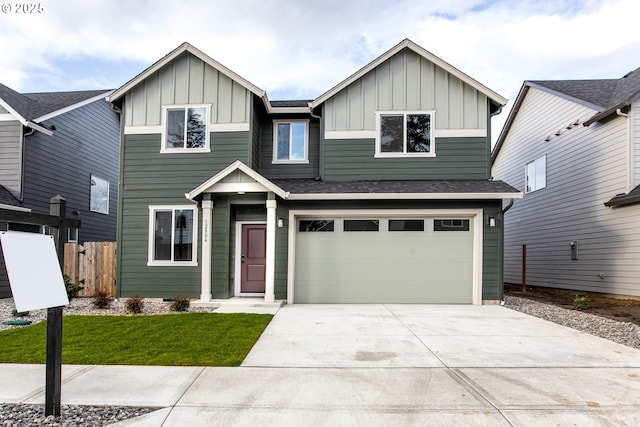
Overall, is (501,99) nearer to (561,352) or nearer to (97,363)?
(561,352)

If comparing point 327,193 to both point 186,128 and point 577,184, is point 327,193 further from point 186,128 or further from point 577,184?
point 577,184

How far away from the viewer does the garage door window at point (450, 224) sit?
31.6ft

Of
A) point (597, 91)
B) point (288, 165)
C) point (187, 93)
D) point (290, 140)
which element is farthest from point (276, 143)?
point (597, 91)

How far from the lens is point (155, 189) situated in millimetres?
10094

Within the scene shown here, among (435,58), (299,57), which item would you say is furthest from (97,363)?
(299,57)

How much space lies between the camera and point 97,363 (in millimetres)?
4594

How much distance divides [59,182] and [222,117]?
20.7 ft

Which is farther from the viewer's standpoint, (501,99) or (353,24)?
(353,24)

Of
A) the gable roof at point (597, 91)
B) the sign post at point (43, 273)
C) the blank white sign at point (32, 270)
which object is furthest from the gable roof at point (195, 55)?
the gable roof at point (597, 91)

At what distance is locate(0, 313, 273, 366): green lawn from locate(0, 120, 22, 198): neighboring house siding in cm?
565

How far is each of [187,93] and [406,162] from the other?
19.9 ft

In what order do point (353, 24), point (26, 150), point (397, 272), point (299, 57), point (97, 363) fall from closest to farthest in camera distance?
point (97, 363) → point (397, 272) → point (26, 150) → point (353, 24) → point (299, 57)

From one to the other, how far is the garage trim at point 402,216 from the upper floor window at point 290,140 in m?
2.17

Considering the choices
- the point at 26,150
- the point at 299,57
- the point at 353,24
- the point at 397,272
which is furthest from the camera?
the point at 299,57
